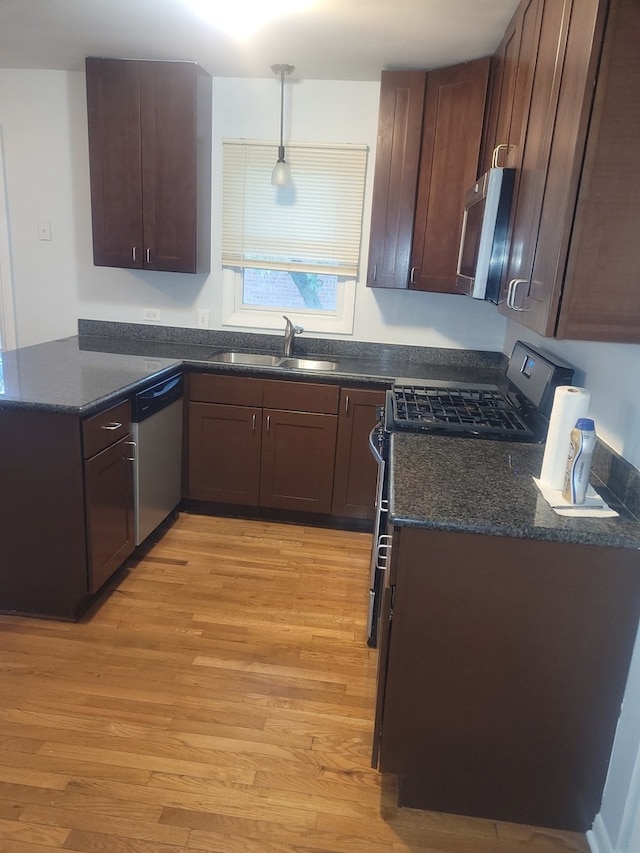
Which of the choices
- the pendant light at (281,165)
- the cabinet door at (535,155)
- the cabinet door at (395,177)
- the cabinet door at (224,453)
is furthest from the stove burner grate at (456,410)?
the pendant light at (281,165)

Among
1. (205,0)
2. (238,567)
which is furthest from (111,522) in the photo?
(205,0)

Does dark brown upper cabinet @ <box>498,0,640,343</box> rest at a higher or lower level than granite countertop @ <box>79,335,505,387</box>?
higher

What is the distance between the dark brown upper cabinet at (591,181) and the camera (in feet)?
4.14

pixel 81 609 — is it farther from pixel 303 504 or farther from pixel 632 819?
pixel 632 819

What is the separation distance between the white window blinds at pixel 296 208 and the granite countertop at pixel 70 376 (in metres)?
0.89

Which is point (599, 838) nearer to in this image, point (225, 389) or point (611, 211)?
point (611, 211)

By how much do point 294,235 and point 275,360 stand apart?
2.36 feet

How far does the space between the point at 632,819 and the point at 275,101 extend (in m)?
3.40

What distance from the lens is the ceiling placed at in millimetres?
2277

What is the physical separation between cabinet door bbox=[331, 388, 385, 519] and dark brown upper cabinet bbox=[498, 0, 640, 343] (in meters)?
1.52

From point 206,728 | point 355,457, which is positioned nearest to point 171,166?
point 355,457

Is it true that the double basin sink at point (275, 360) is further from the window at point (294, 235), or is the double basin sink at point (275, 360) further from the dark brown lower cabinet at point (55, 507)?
the dark brown lower cabinet at point (55, 507)

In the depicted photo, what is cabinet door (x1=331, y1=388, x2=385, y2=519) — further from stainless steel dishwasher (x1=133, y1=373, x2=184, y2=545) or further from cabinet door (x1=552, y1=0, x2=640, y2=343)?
cabinet door (x1=552, y1=0, x2=640, y2=343)

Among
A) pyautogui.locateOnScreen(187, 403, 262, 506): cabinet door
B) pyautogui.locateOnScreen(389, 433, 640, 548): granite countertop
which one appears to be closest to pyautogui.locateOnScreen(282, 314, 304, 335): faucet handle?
pyautogui.locateOnScreen(187, 403, 262, 506): cabinet door
